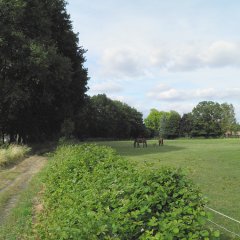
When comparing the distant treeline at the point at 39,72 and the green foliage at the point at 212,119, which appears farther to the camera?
the green foliage at the point at 212,119

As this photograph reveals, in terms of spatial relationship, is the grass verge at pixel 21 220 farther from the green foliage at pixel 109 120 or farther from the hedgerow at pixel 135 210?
the green foliage at pixel 109 120

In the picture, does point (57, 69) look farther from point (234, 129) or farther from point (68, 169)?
point (234, 129)

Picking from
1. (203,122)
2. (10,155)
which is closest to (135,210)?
(10,155)

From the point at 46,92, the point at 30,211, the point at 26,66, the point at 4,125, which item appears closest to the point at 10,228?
the point at 30,211

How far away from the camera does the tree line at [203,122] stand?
144 m

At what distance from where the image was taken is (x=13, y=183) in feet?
56.3

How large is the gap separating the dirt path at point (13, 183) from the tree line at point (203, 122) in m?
120

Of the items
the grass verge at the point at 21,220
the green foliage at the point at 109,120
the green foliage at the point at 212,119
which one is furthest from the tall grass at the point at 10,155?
the green foliage at the point at 212,119

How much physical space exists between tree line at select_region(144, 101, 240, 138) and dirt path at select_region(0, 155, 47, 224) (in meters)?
120

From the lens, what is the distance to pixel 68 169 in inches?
397

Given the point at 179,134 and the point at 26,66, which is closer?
the point at 26,66

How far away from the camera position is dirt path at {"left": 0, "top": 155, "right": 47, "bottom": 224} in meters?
12.4

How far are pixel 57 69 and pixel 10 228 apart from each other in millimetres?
23442

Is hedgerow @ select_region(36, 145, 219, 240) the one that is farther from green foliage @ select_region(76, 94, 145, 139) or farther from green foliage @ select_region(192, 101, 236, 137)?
green foliage @ select_region(192, 101, 236, 137)
